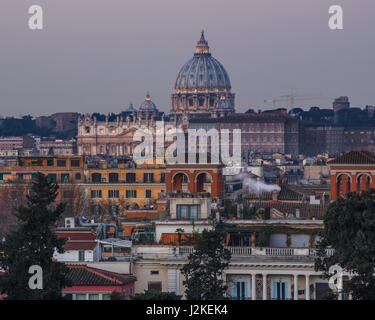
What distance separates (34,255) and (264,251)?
4.72 m

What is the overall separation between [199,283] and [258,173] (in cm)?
4091

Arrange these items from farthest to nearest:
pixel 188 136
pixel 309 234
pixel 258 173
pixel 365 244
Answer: pixel 188 136 < pixel 258 173 < pixel 309 234 < pixel 365 244

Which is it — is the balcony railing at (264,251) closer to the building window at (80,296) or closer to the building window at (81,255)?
the building window at (81,255)

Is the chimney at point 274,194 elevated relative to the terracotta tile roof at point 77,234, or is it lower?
elevated

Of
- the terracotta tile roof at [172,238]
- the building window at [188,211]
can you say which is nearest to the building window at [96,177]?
the building window at [188,211]

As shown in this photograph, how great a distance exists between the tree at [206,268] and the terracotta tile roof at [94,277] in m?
→ 1.03

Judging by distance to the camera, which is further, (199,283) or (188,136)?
(188,136)

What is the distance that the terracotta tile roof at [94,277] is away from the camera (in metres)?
23.0

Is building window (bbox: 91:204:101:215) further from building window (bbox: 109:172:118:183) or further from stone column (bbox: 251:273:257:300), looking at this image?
stone column (bbox: 251:273:257:300)

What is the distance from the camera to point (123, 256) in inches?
1027

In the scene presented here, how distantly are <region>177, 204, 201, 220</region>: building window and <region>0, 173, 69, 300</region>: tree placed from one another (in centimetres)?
503

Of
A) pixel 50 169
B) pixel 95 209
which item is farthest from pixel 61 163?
pixel 95 209
